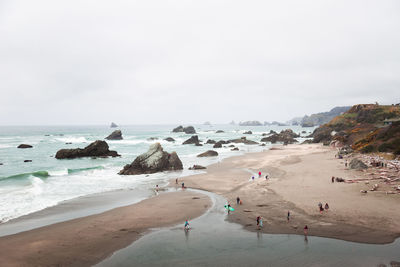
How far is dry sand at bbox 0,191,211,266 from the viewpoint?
1495cm

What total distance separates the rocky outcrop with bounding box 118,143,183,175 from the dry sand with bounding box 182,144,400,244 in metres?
10.3

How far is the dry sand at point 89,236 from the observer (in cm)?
1495

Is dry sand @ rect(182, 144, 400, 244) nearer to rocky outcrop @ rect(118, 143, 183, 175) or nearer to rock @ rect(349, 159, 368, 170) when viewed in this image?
rock @ rect(349, 159, 368, 170)

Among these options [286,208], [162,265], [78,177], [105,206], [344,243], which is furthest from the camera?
[78,177]

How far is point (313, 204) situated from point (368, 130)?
63114 mm

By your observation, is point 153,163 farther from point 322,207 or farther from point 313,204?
point 322,207

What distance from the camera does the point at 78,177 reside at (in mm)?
41156

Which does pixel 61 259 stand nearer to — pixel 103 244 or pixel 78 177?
pixel 103 244

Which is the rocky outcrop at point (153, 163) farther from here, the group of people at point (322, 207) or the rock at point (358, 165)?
the rock at point (358, 165)

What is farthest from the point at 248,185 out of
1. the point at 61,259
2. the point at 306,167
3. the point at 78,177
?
the point at 78,177

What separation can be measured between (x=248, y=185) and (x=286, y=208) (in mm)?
10259

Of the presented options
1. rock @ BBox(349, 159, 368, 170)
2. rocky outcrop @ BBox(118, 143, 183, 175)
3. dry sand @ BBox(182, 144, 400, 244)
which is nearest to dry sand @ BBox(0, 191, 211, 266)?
dry sand @ BBox(182, 144, 400, 244)

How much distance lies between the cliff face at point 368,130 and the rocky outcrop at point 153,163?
41.5 meters

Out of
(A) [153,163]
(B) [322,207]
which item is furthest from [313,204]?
(A) [153,163]
